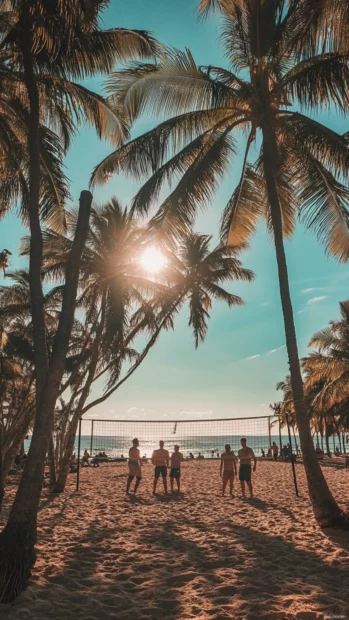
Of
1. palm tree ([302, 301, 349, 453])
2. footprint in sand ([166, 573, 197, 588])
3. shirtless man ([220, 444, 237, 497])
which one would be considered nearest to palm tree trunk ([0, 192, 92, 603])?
footprint in sand ([166, 573, 197, 588])

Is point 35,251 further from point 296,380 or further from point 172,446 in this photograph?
point 172,446

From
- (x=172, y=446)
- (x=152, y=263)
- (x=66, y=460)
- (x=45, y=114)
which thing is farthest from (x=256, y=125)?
(x=172, y=446)

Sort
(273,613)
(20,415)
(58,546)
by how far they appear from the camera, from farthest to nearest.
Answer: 1. (20,415)
2. (58,546)
3. (273,613)

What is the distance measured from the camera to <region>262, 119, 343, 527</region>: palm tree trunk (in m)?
6.84

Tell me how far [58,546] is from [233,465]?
622cm

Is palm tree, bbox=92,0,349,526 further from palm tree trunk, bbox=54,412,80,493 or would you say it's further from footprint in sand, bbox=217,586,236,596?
palm tree trunk, bbox=54,412,80,493

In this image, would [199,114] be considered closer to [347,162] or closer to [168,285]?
[347,162]

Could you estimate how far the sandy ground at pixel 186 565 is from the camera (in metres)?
3.86

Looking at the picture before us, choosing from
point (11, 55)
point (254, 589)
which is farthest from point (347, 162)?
point (254, 589)

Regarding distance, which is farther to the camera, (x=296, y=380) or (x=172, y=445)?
(x=172, y=445)

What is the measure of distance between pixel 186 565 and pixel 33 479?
2.15m

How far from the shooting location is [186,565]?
521 cm

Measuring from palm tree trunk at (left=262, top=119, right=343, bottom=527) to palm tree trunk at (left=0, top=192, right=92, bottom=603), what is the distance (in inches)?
158

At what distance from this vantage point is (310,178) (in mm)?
8859
